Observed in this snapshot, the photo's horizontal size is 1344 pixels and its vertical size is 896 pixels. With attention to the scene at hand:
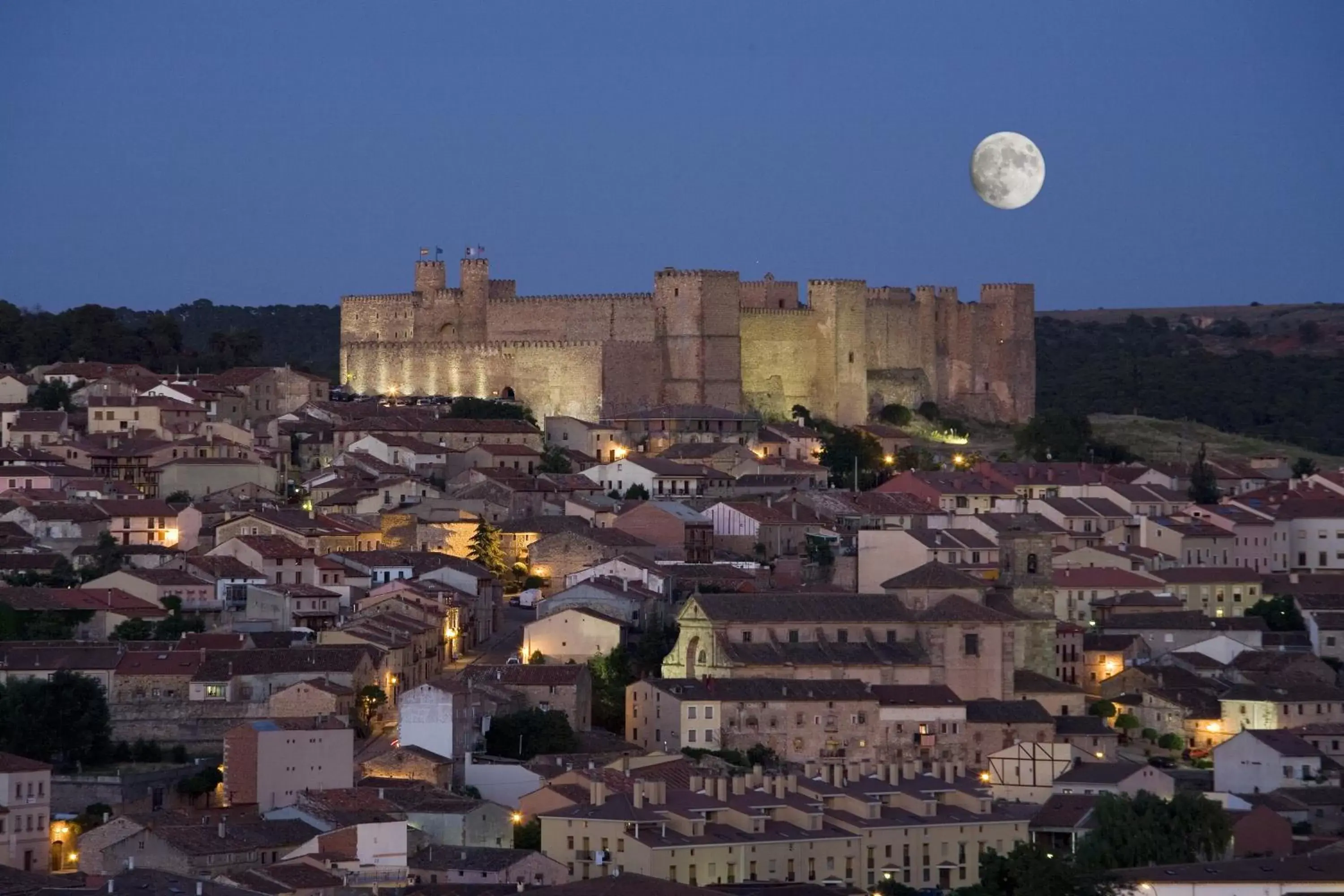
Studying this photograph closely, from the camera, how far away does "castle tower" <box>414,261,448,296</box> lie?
232ft

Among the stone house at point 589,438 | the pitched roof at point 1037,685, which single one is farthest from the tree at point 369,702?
the stone house at point 589,438

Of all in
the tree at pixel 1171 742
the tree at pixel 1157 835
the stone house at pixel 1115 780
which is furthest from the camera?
the tree at pixel 1171 742

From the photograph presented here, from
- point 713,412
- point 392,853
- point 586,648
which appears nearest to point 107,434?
point 713,412

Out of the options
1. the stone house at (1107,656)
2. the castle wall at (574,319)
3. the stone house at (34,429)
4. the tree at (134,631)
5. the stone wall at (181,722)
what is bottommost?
the stone wall at (181,722)

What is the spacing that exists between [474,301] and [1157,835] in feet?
112

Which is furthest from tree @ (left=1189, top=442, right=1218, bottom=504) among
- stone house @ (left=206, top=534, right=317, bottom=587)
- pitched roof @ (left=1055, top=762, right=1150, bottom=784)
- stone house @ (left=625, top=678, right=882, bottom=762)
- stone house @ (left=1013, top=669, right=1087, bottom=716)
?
stone house @ (left=625, top=678, right=882, bottom=762)

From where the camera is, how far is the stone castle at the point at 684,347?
2635 inches

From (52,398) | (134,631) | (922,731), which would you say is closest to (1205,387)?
(52,398)

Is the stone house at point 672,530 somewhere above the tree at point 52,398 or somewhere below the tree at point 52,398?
below

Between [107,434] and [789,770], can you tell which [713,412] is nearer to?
[107,434]

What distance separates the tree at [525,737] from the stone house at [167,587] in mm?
7304

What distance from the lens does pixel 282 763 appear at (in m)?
39.8

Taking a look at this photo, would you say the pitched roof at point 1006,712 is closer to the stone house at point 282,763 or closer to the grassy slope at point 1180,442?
the stone house at point 282,763

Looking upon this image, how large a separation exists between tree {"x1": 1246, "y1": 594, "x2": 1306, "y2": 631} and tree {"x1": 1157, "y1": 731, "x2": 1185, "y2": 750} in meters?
6.69
